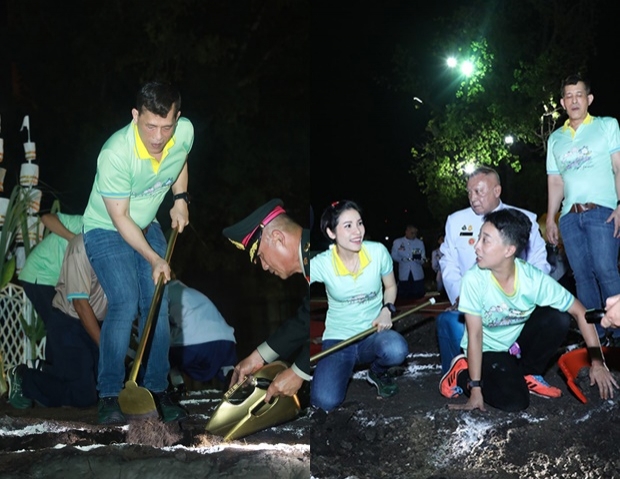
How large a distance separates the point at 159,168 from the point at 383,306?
1.06m

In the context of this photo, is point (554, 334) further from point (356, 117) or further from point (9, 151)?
point (9, 151)

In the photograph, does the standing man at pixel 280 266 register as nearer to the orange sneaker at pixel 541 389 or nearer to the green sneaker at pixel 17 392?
the green sneaker at pixel 17 392

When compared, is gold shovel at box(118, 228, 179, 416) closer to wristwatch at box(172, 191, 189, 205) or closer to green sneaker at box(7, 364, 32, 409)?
wristwatch at box(172, 191, 189, 205)

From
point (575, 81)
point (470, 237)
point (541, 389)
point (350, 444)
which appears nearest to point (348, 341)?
point (350, 444)

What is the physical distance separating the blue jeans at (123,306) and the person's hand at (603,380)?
1637mm

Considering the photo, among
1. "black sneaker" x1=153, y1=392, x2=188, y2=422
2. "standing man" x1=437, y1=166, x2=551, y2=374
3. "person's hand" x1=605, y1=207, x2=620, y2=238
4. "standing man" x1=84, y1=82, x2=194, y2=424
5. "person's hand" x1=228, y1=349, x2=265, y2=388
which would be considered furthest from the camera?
A: "person's hand" x1=605, y1=207, x2=620, y2=238

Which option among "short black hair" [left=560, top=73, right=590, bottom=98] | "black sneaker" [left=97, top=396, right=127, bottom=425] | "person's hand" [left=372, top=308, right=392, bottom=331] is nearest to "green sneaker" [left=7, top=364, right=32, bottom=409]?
"black sneaker" [left=97, top=396, right=127, bottom=425]

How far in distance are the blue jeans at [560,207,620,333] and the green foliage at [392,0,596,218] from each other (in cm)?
37

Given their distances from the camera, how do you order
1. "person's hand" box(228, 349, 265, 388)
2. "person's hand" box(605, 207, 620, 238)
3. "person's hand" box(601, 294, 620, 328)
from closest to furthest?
"person's hand" box(601, 294, 620, 328) < "person's hand" box(228, 349, 265, 388) < "person's hand" box(605, 207, 620, 238)

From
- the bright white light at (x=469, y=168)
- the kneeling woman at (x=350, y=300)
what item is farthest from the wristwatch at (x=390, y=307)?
the bright white light at (x=469, y=168)

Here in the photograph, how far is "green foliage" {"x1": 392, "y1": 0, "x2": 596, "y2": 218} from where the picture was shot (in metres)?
3.31

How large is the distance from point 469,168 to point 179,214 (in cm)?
135

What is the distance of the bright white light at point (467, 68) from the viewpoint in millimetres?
3387

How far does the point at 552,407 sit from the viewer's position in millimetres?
2855
